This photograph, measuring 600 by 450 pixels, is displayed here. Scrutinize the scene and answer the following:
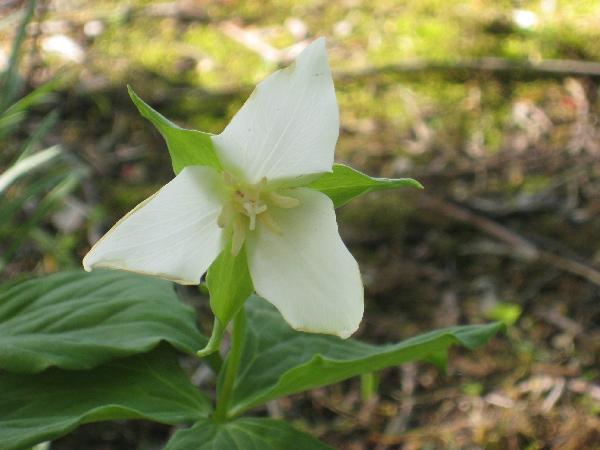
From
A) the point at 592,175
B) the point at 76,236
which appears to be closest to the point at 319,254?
the point at 76,236

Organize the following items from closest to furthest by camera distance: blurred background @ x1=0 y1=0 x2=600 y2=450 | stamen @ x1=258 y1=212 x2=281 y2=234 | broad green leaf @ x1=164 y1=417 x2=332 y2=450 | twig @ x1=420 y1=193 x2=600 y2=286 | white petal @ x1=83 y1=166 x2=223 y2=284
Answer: white petal @ x1=83 y1=166 x2=223 y2=284 < stamen @ x1=258 y1=212 x2=281 y2=234 < broad green leaf @ x1=164 y1=417 x2=332 y2=450 < blurred background @ x1=0 y1=0 x2=600 y2=450 < twig @ x1=420 y1=193 x2=600 y2=286

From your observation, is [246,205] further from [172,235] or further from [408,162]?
[408,162]

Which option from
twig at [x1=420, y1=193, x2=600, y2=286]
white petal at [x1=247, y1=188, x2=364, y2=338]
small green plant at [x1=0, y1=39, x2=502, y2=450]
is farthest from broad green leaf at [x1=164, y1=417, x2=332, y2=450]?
twig at [x1=420, y1=193, x2=600, y2=286]

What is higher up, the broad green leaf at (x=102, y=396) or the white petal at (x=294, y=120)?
the white petal at (x=294, y=120)

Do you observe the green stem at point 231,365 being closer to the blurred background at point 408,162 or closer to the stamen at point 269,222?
the stamen at point 269,222

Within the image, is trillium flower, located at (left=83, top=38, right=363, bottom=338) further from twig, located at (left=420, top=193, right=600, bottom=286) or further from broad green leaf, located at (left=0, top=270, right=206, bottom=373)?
twig, located at (left=420, top=193, right=600, bottom=286)

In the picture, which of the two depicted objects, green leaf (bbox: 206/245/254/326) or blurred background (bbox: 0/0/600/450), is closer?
green leaf (bbox: 206/245/254/326)

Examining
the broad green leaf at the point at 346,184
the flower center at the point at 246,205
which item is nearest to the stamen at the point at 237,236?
the flower center at the point at 246,205
